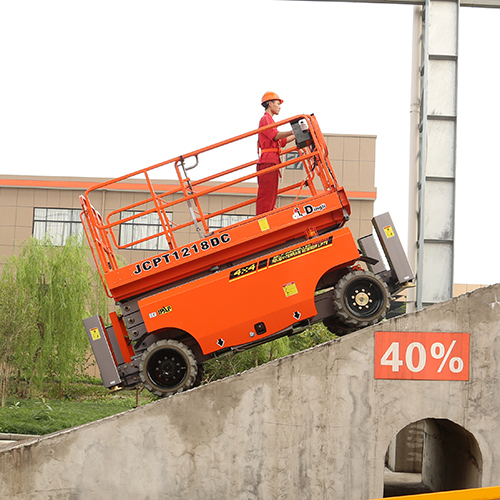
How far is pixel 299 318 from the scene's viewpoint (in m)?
8.65

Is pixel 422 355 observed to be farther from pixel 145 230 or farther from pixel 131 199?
pixel 131 199

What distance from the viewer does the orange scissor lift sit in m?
8.66

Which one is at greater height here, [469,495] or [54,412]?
[469,495]

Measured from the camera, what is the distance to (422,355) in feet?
27.1

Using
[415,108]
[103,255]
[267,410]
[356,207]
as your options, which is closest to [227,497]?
[267,410]

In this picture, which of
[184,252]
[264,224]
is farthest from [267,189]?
[184,252]

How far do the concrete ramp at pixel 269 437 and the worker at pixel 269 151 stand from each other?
2.43m

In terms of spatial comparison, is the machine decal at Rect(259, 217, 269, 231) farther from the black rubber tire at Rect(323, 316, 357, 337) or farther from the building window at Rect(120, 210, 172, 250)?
the building window at Rect(120, 210, 172, 250)

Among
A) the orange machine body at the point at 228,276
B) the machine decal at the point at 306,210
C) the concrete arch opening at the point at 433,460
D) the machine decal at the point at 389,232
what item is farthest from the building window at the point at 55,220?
the machine decal at the point at 389,232

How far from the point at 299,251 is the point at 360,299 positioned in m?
1.08

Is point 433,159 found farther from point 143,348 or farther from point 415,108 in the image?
point 143,348

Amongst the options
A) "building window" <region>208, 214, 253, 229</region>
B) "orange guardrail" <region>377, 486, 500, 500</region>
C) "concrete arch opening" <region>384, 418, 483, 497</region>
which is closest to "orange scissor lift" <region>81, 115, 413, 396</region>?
"concrete arch opening" <region>384, 418, 483, 497</region>

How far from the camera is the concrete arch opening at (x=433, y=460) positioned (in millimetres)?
8977

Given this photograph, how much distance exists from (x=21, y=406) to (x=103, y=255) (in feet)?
53.3
